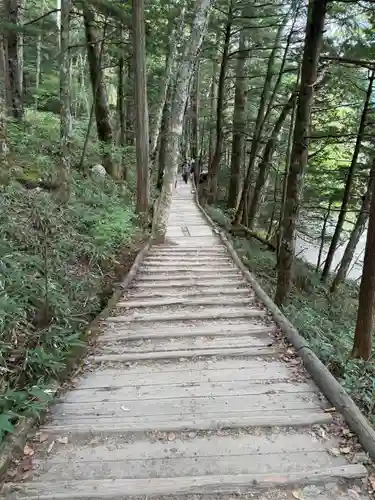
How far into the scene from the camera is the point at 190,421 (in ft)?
9.59

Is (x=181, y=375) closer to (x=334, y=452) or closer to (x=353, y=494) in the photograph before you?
(x=334, y=452)

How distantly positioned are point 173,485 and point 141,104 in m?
7.31

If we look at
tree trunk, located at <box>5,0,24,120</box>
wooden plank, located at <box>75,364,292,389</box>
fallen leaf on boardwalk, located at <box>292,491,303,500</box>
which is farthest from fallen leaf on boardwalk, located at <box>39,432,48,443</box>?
tree trunk, located at <box>5,0,24,120</box>

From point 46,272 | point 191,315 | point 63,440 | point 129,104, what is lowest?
point 63,440

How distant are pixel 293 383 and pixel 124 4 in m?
10.6

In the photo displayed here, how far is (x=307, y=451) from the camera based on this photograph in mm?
2639

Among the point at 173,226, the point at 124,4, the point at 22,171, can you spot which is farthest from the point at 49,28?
the point at 173,226

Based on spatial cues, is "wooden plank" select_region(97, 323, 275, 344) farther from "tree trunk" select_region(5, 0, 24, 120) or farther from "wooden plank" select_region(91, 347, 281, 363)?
"tree trunk" select_region(5, 0, 24, 120)

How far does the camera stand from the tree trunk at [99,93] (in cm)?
977

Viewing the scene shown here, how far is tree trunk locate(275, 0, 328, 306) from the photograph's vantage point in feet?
17.7

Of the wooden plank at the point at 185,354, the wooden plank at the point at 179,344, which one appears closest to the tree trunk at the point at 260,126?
the wooden plank at the point at 179,344

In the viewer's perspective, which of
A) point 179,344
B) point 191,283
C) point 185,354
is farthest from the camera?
point 191,283

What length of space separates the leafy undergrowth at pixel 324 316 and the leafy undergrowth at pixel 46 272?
2.93 m

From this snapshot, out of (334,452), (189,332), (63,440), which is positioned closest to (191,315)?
(189,332)
